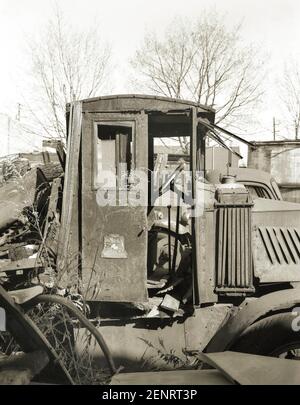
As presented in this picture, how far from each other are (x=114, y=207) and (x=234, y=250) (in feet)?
3.47

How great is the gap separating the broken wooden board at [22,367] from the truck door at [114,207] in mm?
1386

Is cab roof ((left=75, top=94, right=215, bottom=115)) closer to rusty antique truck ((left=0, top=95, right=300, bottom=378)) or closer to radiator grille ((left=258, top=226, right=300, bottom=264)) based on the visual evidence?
rusty antique truck ((left=0, top=95, right=300, bottom=378))

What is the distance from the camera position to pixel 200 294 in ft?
12.2

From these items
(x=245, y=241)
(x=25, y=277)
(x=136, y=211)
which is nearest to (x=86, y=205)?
(x=136, y=211)

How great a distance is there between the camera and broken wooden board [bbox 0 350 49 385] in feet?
6.83

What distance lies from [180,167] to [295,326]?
1.87 meters

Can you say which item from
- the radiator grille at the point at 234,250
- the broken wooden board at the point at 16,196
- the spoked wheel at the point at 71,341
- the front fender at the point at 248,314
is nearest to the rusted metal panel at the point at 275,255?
the radiator grille at the point at 234,250

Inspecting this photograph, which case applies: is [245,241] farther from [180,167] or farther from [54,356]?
[54,356]

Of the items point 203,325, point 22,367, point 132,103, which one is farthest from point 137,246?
point 22,367

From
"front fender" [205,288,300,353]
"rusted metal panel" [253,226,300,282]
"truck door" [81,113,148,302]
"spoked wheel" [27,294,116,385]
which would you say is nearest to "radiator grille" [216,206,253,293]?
"rusted metal panel" [253,226,300,282]

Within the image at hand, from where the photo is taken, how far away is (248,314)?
11.5ft

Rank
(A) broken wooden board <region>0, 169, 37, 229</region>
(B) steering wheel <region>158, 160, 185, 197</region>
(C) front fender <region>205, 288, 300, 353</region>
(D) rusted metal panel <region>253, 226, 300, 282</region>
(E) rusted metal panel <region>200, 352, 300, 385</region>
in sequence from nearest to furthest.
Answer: (E) rusted metal panel <region>200, 352, 300, 385</region> → (C) front fender <region>205, 288, 300, 353</region> → (D) rusted metal panel <region>253, 226, 300, 282</region> → (A) broken wooden board <region>0, 169, 37, 229</region> → (B) steering wheel <region>158, 160, 185, 197</region>

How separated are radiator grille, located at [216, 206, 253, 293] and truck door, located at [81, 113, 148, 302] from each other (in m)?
0.63

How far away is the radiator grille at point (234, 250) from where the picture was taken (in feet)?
12.4
